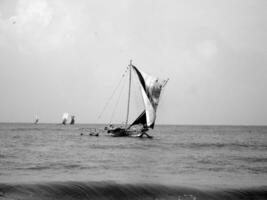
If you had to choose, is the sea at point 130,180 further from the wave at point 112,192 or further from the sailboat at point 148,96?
the sailboat at point 148,96

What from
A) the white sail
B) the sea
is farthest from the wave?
the white sail

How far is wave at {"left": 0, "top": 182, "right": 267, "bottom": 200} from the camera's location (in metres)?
15.1

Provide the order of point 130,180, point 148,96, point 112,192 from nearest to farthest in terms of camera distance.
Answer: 1. point 112,192
2. point 130,180
3. point 148,96

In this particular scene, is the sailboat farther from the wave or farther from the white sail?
the wave

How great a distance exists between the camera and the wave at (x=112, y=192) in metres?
15.1

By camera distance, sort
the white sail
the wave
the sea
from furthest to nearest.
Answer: the white sail < the sea < the wave

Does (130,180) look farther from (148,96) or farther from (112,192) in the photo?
(148,96)

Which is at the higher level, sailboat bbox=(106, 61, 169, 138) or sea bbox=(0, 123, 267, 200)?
sailboat bbox=(106, 61, 169, 138)

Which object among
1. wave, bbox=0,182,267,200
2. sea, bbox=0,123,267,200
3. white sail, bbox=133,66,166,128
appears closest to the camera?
wave, bbox=0,182,267,200

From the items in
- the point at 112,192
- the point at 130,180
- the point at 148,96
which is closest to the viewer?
the point at 112,192

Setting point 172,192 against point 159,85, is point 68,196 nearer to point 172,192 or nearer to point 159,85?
point 172,192

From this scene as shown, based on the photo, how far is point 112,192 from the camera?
52.2ft

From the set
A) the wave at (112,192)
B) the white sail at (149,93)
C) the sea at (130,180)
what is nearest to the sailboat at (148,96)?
the white sail at (149,93)

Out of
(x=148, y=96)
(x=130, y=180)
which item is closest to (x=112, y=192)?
(x=130, y=180)
